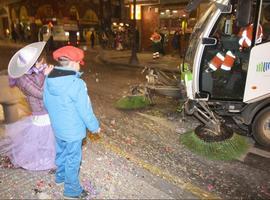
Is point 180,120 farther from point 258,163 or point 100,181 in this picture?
point 100,181

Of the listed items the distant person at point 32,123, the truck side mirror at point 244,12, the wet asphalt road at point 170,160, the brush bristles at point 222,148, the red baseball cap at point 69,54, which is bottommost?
the wet asphalt road at point 170,160

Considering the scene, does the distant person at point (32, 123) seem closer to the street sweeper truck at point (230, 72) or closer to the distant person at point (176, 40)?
the street sweeper truck at point (230, 72)

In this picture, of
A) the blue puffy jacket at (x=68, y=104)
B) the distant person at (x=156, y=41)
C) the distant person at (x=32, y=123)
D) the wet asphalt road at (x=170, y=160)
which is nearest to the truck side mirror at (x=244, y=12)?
the wet asphalt road at (x=170, y=160)

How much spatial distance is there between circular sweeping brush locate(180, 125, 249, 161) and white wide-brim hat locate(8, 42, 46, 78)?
294 cm

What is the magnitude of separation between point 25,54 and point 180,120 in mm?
3917

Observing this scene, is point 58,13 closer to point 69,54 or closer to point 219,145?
point 219,145

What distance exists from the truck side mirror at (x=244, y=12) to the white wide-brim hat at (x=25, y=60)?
294 cm

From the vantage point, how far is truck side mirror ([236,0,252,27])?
14.5 ft

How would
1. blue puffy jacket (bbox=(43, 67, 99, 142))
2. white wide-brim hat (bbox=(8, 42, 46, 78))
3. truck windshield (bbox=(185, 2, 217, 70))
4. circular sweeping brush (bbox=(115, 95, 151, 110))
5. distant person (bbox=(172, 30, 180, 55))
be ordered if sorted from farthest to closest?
distant person (bbox=(172, 30, 180, 55)) → circular sweeping brush (bbox=(115, 95, 151, 110)) → truck windshield (bbox=(185, 2, 217, 70)) → white wide-brim hat (bbox=(8, 42, 46, 78)) → blue puffy jacket (bbox=(43, 67, 99, 142))

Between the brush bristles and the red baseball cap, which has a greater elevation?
the red baseball cap

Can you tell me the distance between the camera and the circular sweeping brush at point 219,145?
4.75 meters

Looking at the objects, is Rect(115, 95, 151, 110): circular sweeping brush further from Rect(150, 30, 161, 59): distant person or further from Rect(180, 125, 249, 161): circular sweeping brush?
Rect(150, 30, 161, 59): distant person

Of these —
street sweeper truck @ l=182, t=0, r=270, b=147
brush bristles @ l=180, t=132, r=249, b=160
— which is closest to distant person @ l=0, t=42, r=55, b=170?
brush bristles @ l=180, t=132, r=249, b=160

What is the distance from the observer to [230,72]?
5.29 metres
